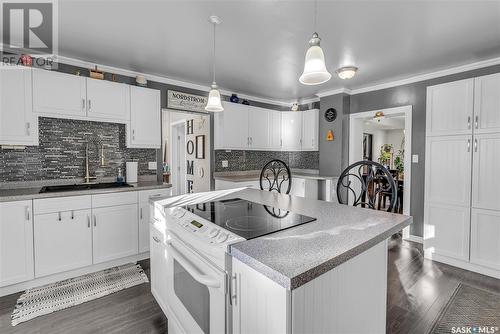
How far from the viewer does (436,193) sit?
3037mm

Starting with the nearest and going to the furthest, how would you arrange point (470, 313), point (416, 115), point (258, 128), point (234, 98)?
point (470, 313) < point (416, 115) < point (234, 98) < point (258, 128)

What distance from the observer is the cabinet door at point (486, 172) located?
2.60m

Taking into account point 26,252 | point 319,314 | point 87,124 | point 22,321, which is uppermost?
point 87,124

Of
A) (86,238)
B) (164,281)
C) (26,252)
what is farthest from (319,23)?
(26,252)

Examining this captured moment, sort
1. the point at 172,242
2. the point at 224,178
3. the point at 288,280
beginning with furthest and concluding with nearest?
the point at 224,178, the point at 172,242, the point at 288,280

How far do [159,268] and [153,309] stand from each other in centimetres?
55

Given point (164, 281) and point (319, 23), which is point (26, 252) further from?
point (319, 23)

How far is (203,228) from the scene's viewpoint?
1218mm

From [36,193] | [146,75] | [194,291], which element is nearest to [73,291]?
[36,193]

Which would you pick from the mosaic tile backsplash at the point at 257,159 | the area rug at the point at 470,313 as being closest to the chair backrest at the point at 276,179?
the mosaic tile backsplash at the point at 257,159

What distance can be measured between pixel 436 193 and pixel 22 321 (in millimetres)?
4268

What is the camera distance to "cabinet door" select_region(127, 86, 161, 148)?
3102 millimetres

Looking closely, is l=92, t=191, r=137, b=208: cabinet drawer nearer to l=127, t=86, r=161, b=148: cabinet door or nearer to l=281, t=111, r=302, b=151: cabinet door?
l=127, t=86, r=161, b=148: cabinet door

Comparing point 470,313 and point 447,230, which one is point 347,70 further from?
point 470,313
